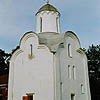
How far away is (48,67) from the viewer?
1886 cm

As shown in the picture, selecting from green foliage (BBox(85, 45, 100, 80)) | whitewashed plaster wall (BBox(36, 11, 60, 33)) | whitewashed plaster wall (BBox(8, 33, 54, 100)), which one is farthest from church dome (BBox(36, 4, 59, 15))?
green foliage (BBox(85, 45, 100, 80))

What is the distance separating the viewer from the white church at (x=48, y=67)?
1867cm

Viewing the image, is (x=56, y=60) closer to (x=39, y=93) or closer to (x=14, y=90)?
(x=39, y=93)

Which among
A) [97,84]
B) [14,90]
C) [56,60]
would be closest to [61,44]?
[56,60]

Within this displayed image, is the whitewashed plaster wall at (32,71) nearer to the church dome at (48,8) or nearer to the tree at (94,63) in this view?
the church dome at (48,8)

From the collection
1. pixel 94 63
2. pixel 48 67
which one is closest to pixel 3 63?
pixel 94 63

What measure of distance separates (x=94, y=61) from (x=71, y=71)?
1888cm

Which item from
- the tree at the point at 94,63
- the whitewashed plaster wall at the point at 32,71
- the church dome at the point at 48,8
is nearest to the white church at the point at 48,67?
the whitewashed plaster wall at the point at 32,71

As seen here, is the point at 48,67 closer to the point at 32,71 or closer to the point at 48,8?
the point at 32,71

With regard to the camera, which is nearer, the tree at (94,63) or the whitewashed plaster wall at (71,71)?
the whitewashed plaster wall at (71,71)

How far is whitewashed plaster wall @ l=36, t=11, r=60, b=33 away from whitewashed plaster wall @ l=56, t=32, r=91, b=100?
2.34 m

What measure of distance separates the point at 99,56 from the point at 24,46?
2142 cm

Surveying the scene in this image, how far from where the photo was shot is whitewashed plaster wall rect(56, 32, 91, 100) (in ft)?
62.1

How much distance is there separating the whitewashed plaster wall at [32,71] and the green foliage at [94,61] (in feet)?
66.0
